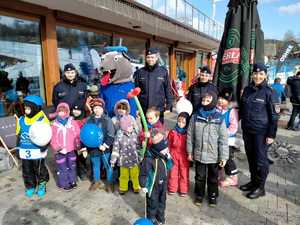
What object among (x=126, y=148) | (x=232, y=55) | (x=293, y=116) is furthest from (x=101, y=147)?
(x=293, y=116)

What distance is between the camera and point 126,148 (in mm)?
3270

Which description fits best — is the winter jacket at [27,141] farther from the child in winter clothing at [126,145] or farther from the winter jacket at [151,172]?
the winter jacket at [151,172]

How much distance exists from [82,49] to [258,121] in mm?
5044

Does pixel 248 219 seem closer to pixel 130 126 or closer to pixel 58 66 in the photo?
pixel 130 126

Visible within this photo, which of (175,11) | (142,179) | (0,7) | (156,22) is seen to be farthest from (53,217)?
(175,11)

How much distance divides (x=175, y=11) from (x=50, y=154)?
266 inches

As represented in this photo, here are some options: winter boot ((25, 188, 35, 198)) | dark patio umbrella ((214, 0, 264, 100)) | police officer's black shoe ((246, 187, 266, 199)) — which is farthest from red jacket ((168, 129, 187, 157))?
winter boot ((25, 188, 35, 198))

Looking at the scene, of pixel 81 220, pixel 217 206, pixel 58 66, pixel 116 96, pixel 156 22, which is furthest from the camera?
pixel 156 22

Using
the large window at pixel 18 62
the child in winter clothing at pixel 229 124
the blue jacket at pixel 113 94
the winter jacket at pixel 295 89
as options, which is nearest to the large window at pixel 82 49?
the large window at pixel 18 62

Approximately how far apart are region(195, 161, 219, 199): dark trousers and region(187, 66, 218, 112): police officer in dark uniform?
822 millimetres

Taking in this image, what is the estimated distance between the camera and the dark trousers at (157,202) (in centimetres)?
271

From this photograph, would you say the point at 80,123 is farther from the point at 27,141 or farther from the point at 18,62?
the point at 18,62

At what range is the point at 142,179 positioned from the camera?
8.80 ft

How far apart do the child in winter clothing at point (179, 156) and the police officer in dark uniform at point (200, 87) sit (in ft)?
1.33
